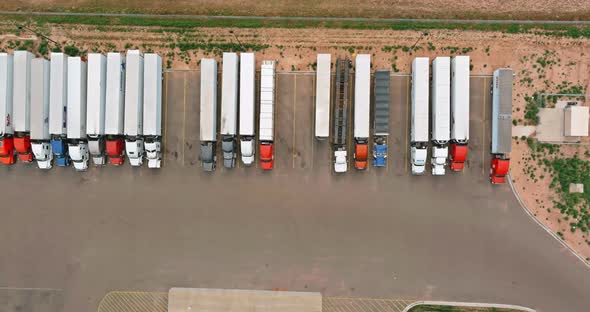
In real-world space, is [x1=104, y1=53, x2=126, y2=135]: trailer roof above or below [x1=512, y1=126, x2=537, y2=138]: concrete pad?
above

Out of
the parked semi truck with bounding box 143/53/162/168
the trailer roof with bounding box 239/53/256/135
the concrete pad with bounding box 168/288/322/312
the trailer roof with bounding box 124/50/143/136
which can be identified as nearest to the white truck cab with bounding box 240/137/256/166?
the trailer roof with bounding box 239/53/256/135

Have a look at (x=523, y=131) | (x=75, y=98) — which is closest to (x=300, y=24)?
(x=75, y=98)

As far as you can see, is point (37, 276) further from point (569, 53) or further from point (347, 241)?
point (569, 53)

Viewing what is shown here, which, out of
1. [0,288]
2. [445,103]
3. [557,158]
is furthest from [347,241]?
[0,288]

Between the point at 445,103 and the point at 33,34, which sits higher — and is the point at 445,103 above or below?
below

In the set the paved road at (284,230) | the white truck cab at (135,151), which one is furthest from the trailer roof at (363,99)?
the white truck cab at (135,151)

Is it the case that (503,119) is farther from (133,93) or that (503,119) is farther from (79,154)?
(79,154)

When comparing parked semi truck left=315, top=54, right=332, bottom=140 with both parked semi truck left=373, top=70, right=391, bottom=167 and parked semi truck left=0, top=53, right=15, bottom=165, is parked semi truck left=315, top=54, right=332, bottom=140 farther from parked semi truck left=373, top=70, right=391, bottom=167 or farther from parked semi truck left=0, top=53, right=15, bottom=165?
parked semi truck left=0, top=53, right=15, bottom=165
